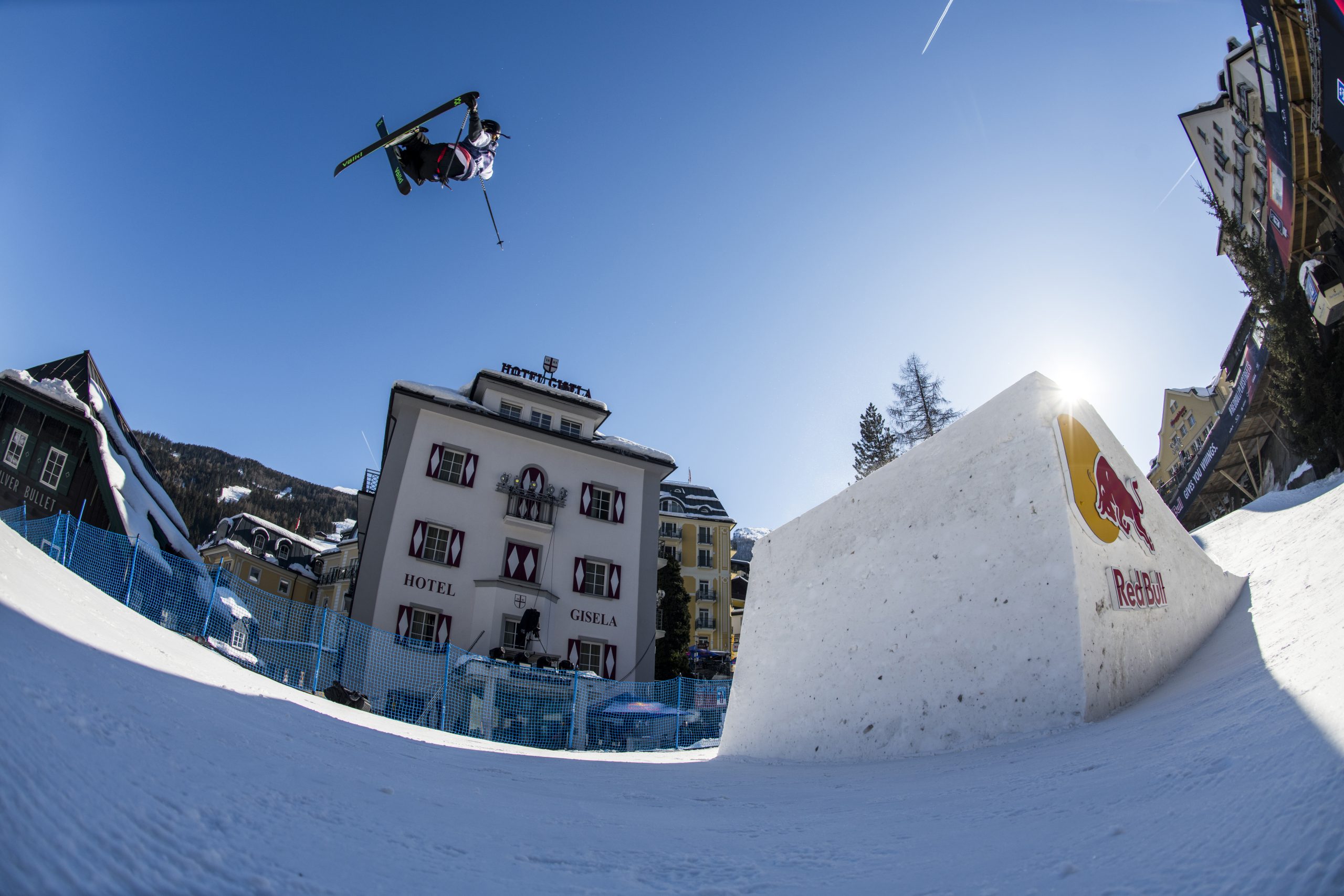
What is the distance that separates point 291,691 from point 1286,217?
30.8 metres

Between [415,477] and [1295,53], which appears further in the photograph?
[415,477]

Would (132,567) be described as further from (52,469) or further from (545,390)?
(545,390)

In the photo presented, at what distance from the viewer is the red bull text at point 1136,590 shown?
6.39 metres

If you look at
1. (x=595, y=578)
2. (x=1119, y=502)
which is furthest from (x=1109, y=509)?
(x=595, y=578)

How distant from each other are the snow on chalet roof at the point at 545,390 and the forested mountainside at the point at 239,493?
136 ft

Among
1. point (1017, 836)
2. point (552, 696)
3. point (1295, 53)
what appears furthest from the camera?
point (1295, 53)

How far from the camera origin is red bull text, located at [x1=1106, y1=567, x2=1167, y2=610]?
639 cm

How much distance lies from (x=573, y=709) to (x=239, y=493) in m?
88.7

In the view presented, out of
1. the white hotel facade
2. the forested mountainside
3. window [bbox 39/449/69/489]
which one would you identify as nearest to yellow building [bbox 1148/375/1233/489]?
the white hotel facade

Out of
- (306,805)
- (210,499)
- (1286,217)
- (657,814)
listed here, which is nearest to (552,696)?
(657,814)

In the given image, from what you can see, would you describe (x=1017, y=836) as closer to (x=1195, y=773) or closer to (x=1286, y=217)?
(x=1195, y=773)

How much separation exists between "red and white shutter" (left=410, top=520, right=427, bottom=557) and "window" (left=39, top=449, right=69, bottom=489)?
9422 mm

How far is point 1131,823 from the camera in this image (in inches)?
94.8

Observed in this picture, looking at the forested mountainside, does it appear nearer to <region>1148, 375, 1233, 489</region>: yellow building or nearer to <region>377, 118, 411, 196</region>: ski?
<region>377, 118, 411, 196</region>: ski
